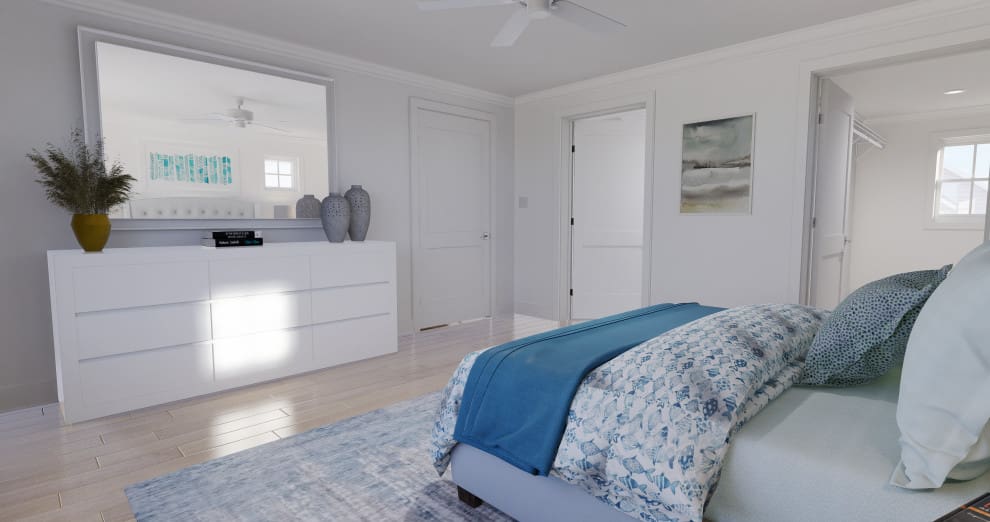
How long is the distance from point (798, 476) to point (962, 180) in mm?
6808

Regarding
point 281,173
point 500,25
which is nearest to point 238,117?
point 281,173

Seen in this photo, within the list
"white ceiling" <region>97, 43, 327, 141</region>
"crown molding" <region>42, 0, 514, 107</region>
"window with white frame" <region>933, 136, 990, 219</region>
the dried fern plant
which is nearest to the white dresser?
the dried fern plant

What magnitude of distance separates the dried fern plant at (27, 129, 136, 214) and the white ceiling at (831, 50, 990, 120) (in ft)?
16.0

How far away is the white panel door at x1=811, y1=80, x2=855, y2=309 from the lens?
11.9 ft

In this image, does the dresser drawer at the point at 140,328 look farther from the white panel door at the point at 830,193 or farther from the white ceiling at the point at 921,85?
the white ceiling at the point at 921,85

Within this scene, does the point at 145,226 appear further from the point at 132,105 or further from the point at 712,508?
the point at 712,508

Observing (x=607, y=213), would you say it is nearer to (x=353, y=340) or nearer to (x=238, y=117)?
(x=353, y=340)

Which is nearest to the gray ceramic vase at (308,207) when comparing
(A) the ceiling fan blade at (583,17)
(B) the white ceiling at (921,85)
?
(A) the ceiling fan blade at (583,17)

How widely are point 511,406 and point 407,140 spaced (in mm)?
3432

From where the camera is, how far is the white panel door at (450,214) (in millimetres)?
4699

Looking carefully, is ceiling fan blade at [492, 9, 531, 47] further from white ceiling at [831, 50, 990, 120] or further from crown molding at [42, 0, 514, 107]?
white ceiling at [831, 50, 990, 120]

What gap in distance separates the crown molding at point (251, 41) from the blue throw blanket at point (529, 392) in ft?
10.0

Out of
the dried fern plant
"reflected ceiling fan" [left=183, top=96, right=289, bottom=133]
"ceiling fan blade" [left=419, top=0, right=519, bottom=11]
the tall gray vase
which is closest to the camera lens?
"ceiling fan blade" [left=419, top=0, right=519, bottom=11]

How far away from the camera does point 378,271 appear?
3830 millimetres
